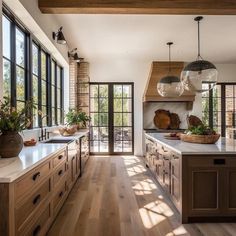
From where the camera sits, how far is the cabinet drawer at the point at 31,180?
168cm

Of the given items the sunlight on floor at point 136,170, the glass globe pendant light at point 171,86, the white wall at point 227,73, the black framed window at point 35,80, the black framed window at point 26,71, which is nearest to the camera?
the black framed window at point 26,71

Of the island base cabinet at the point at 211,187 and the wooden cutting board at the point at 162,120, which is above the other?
the wooden cutting board at the point at 162,120

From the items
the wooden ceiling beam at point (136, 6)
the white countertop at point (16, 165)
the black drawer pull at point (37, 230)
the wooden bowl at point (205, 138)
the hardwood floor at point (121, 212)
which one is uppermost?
the wooden ceiling beam at point (136, 6)

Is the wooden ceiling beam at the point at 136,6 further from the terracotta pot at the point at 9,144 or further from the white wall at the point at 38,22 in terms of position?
the terracotta pot at the point at 9,144

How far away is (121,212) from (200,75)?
88.6 inches

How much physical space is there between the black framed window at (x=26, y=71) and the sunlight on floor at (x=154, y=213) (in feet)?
7.51

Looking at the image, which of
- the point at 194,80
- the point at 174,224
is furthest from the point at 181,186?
the point at 194,80

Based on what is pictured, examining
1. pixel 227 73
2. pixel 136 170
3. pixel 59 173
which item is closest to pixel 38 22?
pixel 59 173

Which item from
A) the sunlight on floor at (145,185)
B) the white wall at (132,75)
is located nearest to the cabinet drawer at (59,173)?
the sunlight on floor at (145,185)

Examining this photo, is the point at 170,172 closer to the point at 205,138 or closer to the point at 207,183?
the point at 207,183

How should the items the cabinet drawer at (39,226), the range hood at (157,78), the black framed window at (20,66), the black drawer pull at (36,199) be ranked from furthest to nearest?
the range hood at (157,78) < the black framed window at (20,66) < the black drawer pull at (36,199) < the cabinet drawer at (39,226)

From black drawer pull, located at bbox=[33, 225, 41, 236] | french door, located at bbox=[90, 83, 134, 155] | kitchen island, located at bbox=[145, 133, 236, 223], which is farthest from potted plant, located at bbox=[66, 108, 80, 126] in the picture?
black drawer pull, located at bbox=[33, 225, 41, 236]

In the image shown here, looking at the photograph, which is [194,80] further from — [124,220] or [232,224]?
[124,220]

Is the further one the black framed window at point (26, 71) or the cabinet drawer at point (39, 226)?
the black framed window at point (26, 71)
